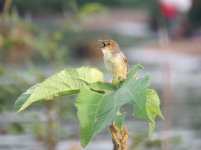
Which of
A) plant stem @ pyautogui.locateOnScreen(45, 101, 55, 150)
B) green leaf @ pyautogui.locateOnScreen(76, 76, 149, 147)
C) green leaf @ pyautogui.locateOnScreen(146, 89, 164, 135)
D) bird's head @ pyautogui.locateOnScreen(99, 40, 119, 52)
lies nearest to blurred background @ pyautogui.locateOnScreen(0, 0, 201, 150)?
plant stem @ pyautogui.locateOnScreen(45, 101, 55, 150)

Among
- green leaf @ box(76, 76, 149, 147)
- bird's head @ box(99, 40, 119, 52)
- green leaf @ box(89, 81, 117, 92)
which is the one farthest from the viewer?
bird's head @ box(99, 40, 119, 52)

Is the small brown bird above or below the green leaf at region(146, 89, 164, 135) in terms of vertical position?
above

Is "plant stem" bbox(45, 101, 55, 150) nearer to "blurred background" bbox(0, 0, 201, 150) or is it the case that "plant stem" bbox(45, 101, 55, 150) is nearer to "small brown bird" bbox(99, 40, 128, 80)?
"blurred background" bbox(0, 0, 201, 150)

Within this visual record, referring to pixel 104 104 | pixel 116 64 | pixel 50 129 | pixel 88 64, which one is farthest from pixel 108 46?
pixel 88 64

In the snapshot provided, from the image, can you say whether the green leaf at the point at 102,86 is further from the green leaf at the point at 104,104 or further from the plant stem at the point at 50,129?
the plant stem at the point at 50,129

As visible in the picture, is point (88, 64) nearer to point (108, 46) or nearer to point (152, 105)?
point (108, 46)

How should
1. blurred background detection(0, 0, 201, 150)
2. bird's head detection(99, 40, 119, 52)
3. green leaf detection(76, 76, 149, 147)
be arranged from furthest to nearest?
blurred background detection(0, 0, 201, 150)
bird's head detection(99, 40, 119, 52)
green leaf detection(76, 76, 149, 147)
